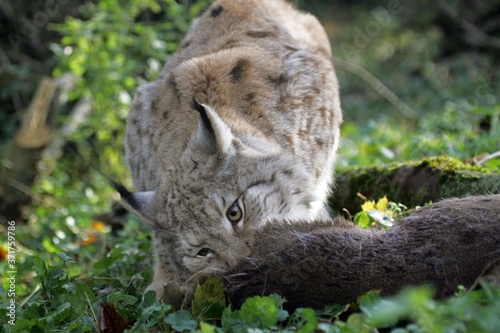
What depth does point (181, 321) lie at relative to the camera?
3258mm

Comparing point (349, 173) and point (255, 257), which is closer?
point (255, 257)

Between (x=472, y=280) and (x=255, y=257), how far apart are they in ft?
3.20

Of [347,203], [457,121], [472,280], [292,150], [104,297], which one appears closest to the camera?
[472,280]

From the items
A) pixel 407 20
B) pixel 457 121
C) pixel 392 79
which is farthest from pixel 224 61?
pixel 407 20

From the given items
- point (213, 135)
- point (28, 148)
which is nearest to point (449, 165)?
point (213, 135)

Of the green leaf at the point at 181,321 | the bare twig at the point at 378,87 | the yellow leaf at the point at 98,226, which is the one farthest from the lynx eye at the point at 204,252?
the bare twig at the point at 378,87

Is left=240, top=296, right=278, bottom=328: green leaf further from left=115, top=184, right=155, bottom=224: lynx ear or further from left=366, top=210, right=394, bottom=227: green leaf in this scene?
left=115, top=184, right=155, bottom=224: lynx ear

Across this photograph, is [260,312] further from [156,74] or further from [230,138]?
[156,74]

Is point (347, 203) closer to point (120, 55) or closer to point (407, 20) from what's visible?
point (120, 55)

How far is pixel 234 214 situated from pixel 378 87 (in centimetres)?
835

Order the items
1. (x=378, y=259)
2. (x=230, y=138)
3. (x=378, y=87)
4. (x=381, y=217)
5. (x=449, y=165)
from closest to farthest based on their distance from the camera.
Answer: (x=378, y=259) → (x=381, y=217) → (x=230, y=138) → (x=449, y=165) → (x=378, y=87)

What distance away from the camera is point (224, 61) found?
5211mm

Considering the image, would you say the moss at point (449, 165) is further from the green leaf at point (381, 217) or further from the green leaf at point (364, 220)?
the green leaf at point (381, 217)

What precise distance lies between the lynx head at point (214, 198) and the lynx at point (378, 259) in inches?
21.2
